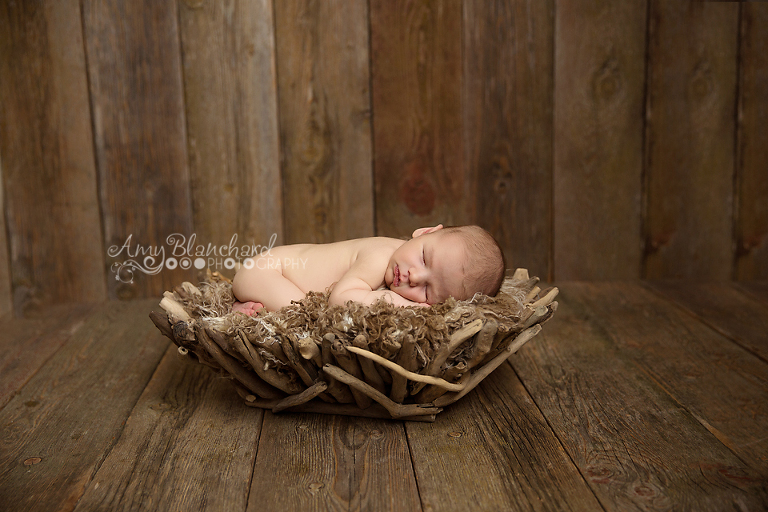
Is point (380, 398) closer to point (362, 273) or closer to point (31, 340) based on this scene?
point (362, 273)

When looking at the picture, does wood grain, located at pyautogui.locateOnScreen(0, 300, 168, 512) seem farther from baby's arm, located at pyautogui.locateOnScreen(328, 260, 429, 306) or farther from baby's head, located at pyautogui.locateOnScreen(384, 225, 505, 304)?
baby's head, located at pyautogui.locateOnScreen(384, 225, 505, 304)

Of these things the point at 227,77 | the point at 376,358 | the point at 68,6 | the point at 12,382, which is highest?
the point at 68,6

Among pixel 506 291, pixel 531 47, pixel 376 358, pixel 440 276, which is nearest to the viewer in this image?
pixel 376 358

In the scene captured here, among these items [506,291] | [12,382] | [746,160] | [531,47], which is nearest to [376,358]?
[506,291]

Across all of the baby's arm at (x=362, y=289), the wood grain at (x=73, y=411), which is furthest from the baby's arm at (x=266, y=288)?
the wood grain at (x=73, y=411)

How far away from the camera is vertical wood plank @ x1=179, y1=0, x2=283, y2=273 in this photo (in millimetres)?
2115

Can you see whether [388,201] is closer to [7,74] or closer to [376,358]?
[376,358]

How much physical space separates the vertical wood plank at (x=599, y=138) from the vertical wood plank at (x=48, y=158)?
1.63 meters

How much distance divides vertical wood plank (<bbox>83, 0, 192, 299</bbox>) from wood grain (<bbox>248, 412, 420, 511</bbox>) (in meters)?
1.09

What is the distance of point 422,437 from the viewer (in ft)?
4.27

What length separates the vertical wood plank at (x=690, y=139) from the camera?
2230 mm

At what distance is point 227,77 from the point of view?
2146 mm

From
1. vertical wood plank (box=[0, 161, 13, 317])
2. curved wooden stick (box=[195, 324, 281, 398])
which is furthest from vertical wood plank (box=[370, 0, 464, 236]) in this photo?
vertical wood plank (box=[0, 161, 13, 317])

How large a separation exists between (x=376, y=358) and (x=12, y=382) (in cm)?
101
